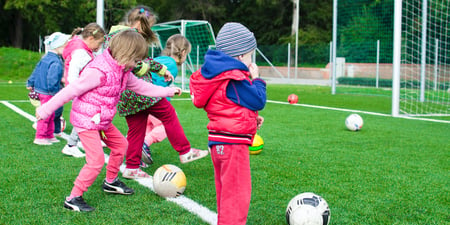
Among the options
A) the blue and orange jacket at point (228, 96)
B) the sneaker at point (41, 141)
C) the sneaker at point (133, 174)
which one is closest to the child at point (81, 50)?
the sneaker at point (41, 141)

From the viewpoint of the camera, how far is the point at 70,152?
592 cm

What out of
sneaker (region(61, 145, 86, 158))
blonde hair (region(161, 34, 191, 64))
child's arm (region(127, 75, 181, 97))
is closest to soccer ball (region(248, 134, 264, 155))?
blonde hair (region(161, 34, 191, 64))

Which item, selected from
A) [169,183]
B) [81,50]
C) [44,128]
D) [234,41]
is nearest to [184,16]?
[44,128]

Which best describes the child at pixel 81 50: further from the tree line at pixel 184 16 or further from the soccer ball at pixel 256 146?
the tree line at pixel 184 16

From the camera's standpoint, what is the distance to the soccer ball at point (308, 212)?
3.24 m

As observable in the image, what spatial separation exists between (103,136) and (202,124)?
4.81 m

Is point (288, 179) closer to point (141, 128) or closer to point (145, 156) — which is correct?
point (141, 128)

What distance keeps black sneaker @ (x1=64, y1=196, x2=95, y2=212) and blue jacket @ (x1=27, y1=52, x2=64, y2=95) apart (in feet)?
11.3

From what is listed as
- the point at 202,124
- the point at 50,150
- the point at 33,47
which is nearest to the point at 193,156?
the point at 50,150

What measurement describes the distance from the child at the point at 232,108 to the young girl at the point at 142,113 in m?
1.63

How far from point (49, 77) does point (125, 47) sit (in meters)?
3.48

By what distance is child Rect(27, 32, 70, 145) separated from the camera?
673 centimetres

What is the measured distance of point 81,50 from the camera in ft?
17.1

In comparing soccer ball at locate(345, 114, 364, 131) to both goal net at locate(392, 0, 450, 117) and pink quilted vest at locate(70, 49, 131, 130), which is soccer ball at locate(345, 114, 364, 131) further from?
pink quilted vest at locate(70, 49, 131, 130)
